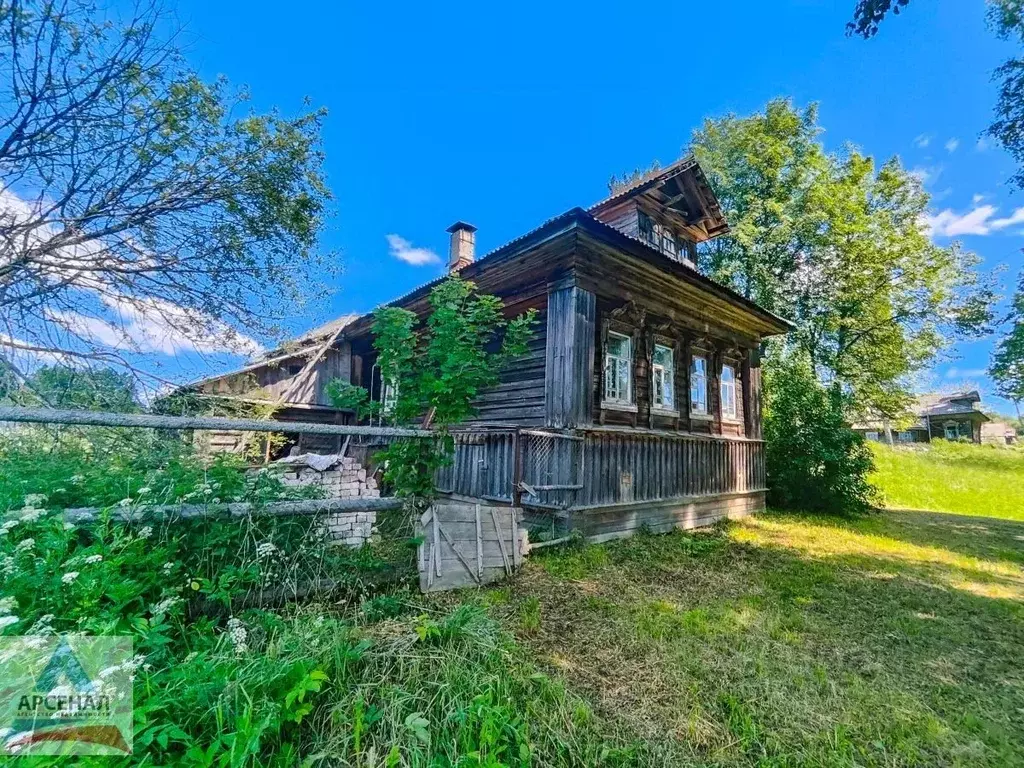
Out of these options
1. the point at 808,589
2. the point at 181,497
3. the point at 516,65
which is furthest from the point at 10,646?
the point at 516,65

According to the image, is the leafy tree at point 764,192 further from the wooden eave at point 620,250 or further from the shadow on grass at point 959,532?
the shadow on grass at point 959,532

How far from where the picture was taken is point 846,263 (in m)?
16.6

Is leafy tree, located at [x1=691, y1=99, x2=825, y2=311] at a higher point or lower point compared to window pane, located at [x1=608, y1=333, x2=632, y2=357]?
higher

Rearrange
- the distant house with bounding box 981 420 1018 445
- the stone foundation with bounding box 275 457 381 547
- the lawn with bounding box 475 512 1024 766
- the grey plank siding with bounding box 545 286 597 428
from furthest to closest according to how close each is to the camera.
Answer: the distant house with bounding box 981 420 1018 445 < the grey plank siding with bounding box 545 286 597 428 < the stone foundation with bounding box 275 457 381 547 < the lawn with bounding box 475 512 1024 766

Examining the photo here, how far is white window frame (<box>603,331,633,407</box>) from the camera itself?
26.0ft

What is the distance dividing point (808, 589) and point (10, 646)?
6.70m

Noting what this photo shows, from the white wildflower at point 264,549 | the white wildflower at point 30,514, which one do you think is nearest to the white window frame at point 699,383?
the white wildflower at point 264,549

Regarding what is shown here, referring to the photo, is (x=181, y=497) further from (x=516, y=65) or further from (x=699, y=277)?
(x=516, y=65)

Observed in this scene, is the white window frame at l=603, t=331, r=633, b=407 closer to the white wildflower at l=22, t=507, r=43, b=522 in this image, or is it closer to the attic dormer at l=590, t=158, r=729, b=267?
the attic dormer at l=590, t=158, r=729, b=267

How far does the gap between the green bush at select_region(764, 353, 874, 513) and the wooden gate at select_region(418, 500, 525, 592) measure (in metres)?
10.0

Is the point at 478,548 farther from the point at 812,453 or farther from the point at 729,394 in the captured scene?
the point at 812,453

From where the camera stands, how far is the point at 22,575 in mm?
2076

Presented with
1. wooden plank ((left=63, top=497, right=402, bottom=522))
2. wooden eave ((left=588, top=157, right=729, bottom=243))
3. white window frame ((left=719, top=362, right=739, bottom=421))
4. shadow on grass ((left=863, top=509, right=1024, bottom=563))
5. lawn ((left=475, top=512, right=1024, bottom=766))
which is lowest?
shadow on grass ((left=863, top=509, right=1024, bottom=563))

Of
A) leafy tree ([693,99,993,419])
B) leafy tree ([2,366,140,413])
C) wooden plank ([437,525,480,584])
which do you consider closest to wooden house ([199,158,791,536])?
leafy tree ([2,366,140,413])
